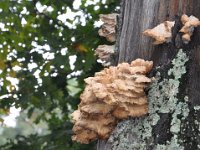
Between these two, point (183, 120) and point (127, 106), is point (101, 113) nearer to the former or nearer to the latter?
point (127, 106)

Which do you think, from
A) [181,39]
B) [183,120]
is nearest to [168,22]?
[181,39]

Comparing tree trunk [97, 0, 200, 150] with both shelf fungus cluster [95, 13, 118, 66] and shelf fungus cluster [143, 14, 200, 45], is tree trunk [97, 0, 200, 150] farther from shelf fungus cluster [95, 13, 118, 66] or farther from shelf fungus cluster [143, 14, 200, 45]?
shelf fungus cluster [95, 13, 118, 66]

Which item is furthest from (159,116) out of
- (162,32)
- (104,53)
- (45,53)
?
(45,53)

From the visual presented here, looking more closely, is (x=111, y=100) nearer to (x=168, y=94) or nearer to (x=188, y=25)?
(x=168, y=94)

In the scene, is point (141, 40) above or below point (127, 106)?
above

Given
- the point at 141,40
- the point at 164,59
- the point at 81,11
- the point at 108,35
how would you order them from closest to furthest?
the point at 164,59, the point at 141,40, the point at 108,35, the point at 81,11

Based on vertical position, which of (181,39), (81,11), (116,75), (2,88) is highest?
(81,11)

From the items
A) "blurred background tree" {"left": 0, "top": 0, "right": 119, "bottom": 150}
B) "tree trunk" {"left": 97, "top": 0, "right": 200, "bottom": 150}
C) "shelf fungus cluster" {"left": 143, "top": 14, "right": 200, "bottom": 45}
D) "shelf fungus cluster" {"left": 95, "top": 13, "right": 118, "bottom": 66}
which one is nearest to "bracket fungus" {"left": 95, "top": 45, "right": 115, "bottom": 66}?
"shelf fungus cluster" {"left": 95, "top": 13, "right": 118, "bottom": 66}
